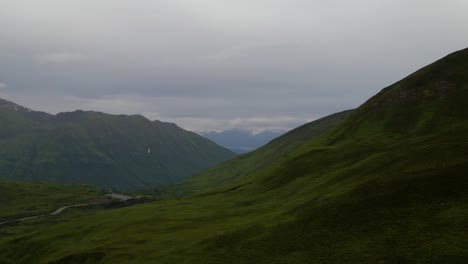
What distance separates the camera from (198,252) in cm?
8612

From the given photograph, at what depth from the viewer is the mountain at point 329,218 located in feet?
226

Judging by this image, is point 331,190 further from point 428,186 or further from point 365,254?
point 365,254

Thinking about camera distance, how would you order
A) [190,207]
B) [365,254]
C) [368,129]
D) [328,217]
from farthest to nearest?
[368,129] → [190,207] → [328,217] → [365,254]

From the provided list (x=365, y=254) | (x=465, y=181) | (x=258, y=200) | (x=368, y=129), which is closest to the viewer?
(x=365, y=254)

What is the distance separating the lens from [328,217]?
8375 cm

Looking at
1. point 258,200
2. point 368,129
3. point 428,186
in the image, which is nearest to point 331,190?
point 428,186

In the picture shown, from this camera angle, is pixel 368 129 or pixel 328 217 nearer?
pixel 328 217

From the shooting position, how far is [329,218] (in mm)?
83312

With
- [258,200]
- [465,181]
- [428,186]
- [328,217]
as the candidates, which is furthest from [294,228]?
[258,200]

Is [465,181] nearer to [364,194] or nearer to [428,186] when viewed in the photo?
[428,186]

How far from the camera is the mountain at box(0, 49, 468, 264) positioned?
69.0 meters

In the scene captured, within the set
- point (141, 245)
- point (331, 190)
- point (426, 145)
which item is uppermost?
point (426, 145)

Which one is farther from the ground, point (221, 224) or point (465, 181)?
point (465, 181)

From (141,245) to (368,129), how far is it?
113 m
